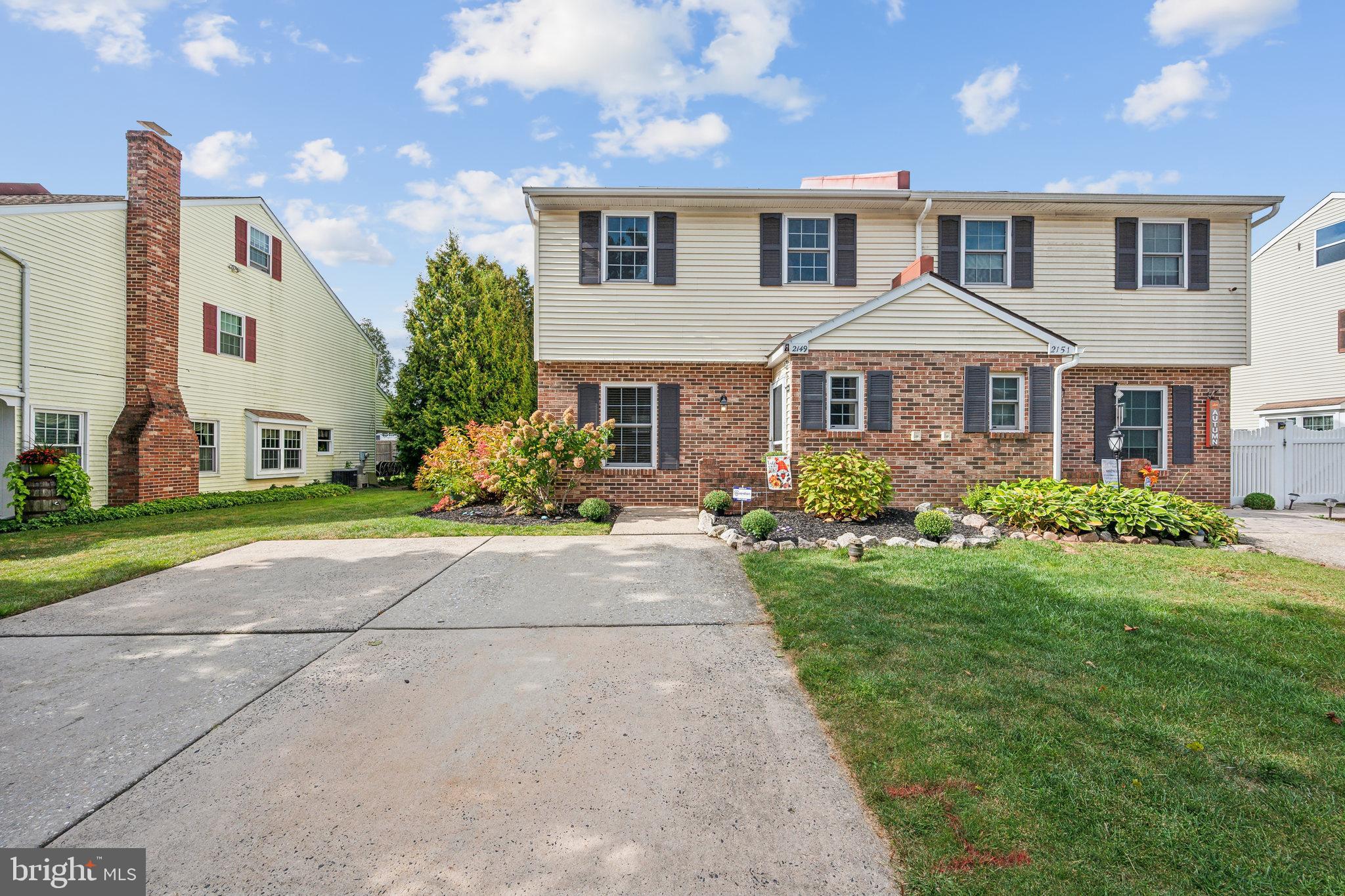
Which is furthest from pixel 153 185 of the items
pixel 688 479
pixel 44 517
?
pixel 688 479

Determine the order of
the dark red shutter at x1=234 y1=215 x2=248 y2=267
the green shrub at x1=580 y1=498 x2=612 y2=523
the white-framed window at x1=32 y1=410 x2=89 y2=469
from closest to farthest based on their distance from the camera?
the green shrub at x1=580 y1=498 x2=612 y2=523
the white-framed window at x1=32 y1=410 x2=89 y2=469
the dark red shutter at x1=234 y1=215 x2=248 y2=267

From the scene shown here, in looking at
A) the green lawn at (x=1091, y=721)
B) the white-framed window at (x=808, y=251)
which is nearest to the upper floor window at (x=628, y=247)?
the white-framed window at (x=808, y=251)

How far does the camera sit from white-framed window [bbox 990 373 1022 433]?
9.96m

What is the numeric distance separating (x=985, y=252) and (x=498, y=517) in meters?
10.9

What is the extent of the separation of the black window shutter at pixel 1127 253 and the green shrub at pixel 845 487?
7.21 metres

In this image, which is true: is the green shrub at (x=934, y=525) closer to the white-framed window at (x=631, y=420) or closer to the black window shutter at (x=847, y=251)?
the white-framed window at (x=631, y=420)

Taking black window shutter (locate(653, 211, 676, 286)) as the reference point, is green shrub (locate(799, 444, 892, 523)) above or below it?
below

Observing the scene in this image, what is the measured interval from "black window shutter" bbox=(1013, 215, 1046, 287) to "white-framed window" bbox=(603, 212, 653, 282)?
740 centimetres

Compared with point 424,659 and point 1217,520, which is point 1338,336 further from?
point 424,659

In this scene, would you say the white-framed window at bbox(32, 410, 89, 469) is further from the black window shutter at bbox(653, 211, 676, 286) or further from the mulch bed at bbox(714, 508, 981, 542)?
the mulch bed at bbox(714, 508, 981, 542)

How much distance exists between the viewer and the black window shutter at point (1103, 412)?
11188 millimetres

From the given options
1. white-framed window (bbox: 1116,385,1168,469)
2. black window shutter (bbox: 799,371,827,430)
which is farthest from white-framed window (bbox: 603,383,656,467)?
white-framed window (bbox: 1116,385,1168,469)

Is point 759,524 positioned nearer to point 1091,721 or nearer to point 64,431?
point 1091,721

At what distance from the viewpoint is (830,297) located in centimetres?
1141
